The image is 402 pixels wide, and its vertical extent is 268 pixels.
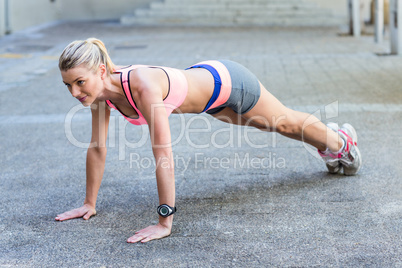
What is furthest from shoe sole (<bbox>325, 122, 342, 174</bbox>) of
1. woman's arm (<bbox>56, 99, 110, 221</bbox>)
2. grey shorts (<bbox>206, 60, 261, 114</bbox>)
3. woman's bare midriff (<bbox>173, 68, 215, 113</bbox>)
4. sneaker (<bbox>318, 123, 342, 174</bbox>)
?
woman's arm (<bbox>56, 99, 110, 221</bbox>)

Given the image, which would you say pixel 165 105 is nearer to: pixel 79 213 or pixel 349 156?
pixel 79 213

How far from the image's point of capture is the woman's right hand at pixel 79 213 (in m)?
3.47

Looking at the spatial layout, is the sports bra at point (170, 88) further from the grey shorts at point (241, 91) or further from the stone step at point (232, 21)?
the stone step at point (232, 21)

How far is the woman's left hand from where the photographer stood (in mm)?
3111

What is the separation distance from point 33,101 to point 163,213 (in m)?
4.62

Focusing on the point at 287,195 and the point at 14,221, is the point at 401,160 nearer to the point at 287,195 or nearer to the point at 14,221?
the point at 287,195

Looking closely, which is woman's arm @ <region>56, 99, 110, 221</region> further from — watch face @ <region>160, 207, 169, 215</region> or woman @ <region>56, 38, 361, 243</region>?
watch face @ <region>160, 207, 169, 215</region>

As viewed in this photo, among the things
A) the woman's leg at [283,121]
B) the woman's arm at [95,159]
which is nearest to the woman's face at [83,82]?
the woman's arm at [95,159]

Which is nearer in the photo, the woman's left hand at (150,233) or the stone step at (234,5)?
the woman's left hand at (150,233)

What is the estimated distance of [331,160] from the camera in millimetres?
4062

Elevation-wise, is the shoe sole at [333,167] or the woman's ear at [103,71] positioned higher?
the woman's ear at [103,71]

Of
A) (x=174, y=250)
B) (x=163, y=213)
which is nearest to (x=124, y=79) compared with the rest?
(x=163, y=213)

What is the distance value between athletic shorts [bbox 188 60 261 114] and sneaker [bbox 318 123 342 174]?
752 mm

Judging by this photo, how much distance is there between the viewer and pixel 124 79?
316 cm
